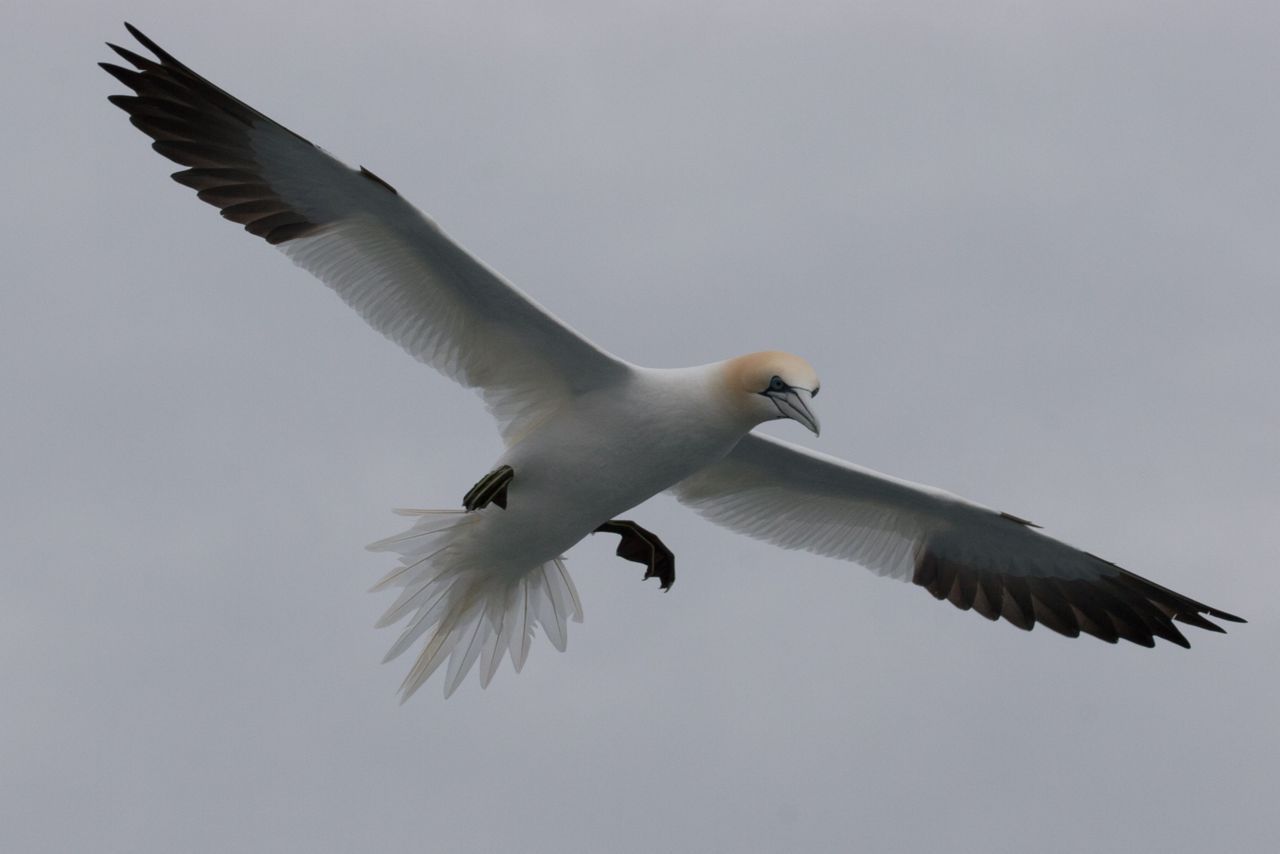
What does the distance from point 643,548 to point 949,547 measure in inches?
93.4

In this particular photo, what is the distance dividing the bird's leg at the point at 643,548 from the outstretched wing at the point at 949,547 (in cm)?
66

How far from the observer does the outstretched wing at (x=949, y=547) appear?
14766 mm

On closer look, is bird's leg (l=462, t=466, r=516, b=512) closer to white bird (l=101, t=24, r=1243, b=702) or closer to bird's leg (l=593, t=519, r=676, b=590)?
white bird (l=101, t=24, r=1243, b=702)

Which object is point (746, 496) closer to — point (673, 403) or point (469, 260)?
point (673, 403)

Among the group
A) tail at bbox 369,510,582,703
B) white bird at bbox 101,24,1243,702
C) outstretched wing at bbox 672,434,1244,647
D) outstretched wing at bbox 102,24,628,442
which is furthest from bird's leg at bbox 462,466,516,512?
outstretched wing at bbox 672,434,1244,647

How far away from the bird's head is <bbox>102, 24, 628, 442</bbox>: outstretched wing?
2.48ft

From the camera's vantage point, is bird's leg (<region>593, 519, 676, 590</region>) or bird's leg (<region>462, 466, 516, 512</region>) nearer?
bird's leg (<region>462, 466, 516, 512</region>)

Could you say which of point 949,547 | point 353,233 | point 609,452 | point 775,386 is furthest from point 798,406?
point 949,547

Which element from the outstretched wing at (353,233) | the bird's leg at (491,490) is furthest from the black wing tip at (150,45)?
the bird's leg at (491,490)

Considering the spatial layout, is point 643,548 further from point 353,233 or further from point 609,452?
point 353,233

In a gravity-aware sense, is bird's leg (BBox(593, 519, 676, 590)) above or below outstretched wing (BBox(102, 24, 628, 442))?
below

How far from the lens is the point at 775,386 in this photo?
40.8ft

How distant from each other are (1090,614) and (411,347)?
551 centimetres

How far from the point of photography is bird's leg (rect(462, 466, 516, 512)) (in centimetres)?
1284
